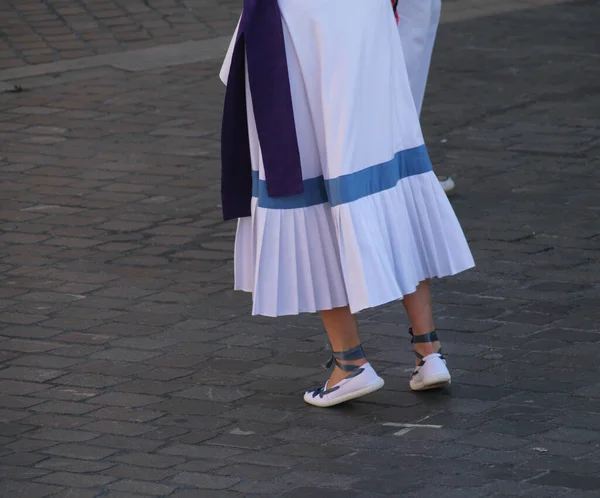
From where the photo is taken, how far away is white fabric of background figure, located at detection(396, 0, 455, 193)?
20.2 ft

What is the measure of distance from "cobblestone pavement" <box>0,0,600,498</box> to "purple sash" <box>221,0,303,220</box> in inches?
32.9

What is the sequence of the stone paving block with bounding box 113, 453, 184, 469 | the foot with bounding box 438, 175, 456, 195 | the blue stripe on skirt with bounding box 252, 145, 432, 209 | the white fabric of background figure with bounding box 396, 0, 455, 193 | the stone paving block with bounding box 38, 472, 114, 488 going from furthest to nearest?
the foot with bounding box 438, 175, 456, 195 → the white fabric of background figure with bounding box 396, 0, 455, 193 → the blue stripe on skirt with bounding box 252, 145, 432, 209 → the stone paving block with bounding box 113, 453, 184, 469 → the stone paving block with bounding box 38, 472, 114, 488

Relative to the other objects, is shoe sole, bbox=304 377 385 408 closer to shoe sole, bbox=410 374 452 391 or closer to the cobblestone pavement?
the cobblestone pavement

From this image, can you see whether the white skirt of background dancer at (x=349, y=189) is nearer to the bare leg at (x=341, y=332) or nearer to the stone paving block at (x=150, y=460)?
the bare leg at (x=341, y=332)

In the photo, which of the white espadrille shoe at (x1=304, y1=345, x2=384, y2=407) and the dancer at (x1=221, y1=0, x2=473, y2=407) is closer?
the dancer at (x1=221, y1=0, x2=473, y2=407)

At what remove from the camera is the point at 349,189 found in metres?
4.19

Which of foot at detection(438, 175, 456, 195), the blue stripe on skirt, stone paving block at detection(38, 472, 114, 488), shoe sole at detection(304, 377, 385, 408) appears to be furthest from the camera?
foot at detection(438, 175, 456, 195)

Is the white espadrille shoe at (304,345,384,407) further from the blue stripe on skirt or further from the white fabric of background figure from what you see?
the white fabric of background figure

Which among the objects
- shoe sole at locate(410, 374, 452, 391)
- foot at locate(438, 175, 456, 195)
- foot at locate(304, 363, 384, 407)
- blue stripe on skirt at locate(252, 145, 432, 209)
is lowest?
shoe sole at locate(410, 374, 452, 391)

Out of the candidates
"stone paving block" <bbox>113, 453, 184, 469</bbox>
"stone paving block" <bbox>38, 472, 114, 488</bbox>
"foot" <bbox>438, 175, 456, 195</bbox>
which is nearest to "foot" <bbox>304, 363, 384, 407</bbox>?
"stone paving block" <bbox>113, 453, 184, 469</bbox>

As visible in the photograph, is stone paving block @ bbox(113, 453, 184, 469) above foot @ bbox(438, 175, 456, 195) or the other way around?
the other way around

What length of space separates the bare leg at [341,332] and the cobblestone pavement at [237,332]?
0.13 m

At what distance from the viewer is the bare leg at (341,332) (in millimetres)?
4465

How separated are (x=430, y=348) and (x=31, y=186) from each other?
331 centimetres
